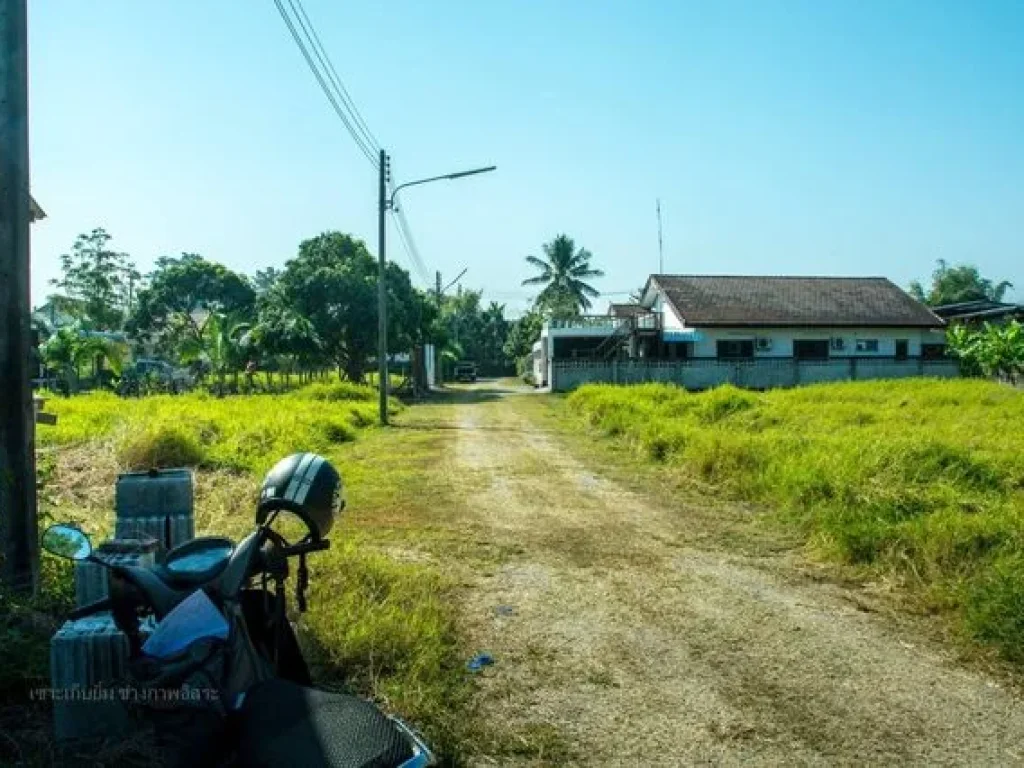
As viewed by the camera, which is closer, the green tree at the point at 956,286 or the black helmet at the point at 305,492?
the black helmet at the point at 305,492

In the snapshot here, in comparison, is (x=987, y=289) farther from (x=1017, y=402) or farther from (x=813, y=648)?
(x=813, y=648)

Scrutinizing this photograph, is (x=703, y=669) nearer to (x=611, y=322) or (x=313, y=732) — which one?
(x=313, y=732)

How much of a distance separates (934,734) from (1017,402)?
15742 mm

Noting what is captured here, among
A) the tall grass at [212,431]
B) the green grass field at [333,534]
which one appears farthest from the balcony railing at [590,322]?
the green grass field at [333,534]

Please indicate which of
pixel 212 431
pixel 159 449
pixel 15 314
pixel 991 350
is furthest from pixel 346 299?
pixel 15 314

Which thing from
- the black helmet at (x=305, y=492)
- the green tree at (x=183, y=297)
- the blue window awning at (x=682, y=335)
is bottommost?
the black helmet at (x=305, y=492)

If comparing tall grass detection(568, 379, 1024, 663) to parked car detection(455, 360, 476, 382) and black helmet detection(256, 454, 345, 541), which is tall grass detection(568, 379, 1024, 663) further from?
parked car detection(455, 360, 476, 382)

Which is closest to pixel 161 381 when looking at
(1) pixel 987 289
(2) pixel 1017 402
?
(2) pixel 1017 402

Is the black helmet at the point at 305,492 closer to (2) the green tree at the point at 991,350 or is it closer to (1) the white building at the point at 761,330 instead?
(1) the white building at the point at 761,330

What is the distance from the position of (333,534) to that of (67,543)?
4335 millimetres

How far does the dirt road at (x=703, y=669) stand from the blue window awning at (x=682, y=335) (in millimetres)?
29582

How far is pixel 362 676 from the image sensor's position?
4.12 metres

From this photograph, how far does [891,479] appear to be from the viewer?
779 centimetres

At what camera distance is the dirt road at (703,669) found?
3621 mm
